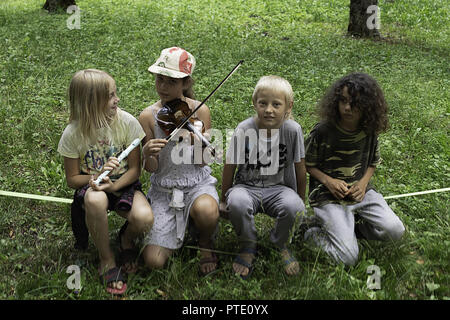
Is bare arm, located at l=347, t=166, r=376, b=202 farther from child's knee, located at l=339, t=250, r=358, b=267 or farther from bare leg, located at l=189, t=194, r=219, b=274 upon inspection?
bare leg, located at l=189, t=194, r=219, b=274

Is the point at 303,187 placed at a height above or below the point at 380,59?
above

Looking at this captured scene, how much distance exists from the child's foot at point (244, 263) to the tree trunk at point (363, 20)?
22.7 ft

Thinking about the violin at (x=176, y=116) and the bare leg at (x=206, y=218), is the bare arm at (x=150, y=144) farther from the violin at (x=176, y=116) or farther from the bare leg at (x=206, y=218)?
the bare leg at (x=206, y=218)

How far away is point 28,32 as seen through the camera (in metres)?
7.85

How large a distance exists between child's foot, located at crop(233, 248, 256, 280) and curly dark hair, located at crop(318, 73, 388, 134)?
97 centimetres

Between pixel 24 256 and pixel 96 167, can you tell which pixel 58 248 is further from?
pixel 96 167

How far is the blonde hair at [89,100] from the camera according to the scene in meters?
2.57

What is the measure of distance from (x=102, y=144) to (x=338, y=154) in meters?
Result: 1.45

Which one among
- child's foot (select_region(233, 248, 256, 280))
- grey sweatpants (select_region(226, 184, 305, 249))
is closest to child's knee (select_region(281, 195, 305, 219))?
grey sweatpants (select_region(226, 184, 305, 249))

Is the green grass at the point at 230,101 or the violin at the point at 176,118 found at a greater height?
the violin at the point at 176,118

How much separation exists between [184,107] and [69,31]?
628cm

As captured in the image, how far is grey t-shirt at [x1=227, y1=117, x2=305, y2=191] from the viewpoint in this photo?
9.17 feet

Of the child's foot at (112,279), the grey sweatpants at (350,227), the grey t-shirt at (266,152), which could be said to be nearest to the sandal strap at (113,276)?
the child's foot at (112,279)
